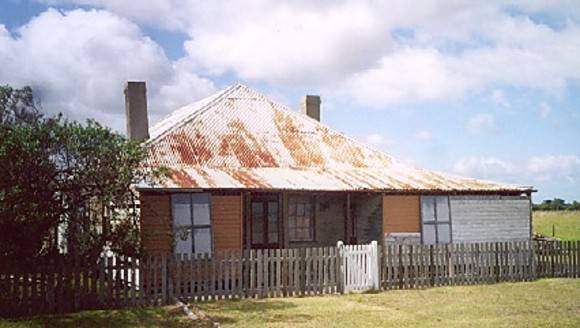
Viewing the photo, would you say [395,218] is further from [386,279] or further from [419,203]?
[386,279]

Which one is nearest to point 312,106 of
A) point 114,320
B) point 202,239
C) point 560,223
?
point 202,239

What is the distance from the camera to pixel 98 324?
11508 millimetres

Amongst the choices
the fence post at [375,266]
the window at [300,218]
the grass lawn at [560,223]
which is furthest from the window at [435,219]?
the grass lawn at [560,223]

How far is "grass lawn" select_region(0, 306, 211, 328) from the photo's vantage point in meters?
11.4

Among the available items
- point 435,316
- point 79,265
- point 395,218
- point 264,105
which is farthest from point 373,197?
point 79,265

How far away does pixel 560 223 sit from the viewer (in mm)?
48812

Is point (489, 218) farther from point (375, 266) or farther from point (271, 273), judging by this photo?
point (271, 273)

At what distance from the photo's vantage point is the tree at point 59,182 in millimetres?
11406

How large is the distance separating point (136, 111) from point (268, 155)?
15.6ft

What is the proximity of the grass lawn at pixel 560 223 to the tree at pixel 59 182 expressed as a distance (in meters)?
31.7

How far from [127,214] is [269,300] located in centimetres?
388

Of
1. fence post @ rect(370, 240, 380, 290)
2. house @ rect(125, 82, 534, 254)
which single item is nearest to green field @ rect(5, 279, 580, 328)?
fence post @ rect(370, 240, 380, 290)

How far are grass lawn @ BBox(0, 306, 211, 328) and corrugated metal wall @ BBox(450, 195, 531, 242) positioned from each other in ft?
35.0

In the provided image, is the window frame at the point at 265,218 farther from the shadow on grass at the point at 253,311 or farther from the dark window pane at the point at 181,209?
the shadow on grass at the point at 253,311
